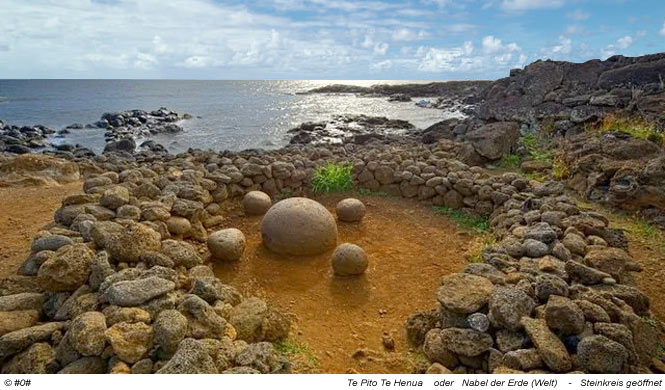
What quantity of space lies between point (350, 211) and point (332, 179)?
1249mm

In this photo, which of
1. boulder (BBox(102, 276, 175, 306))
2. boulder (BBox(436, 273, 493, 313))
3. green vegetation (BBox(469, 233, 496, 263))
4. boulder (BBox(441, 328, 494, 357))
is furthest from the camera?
green vegetation (BBox(469, 233, 496, 263))

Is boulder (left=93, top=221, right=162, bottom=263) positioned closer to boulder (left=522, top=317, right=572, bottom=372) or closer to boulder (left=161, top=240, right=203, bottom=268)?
boulder (left=161, top=240, right=203, bottom=268)

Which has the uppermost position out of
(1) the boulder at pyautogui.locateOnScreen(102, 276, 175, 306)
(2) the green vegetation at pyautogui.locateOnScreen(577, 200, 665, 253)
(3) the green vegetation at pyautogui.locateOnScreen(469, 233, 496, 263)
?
(1) the boulder at pyautogui.locateOnScreen(102, 276, 175, 306)

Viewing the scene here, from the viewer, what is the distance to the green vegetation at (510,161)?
8444 millimetres

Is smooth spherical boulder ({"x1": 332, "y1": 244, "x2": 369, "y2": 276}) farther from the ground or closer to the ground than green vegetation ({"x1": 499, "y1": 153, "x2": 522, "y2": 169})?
closer to the ground

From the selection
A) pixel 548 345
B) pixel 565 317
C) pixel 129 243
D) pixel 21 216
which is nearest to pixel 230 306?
pixel 129 243

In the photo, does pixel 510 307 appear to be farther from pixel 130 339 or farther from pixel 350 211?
pixel 350 211

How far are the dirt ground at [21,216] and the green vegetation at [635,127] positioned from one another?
950cm

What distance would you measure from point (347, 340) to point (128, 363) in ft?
5.84

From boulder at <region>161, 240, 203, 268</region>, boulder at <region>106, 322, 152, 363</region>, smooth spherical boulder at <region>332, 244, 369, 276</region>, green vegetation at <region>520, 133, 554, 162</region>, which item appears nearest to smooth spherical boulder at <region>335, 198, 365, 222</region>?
smooth spherical boulder at <region>332, 244, 369, 276</region>

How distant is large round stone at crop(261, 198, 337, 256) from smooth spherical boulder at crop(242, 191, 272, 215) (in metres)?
1.07

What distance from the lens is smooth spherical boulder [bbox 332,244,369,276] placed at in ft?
15.4

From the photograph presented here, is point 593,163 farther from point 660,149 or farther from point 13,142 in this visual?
point 13,142

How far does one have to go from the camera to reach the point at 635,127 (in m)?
8.64
